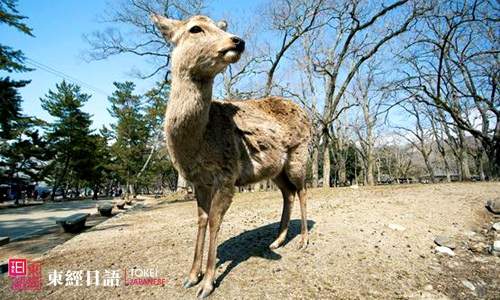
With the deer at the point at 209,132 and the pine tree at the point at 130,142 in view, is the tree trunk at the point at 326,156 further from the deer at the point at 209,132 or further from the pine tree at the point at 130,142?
the pine tree at the point at 130,142

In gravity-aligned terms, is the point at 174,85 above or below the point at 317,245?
above

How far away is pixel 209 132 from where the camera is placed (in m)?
3.51

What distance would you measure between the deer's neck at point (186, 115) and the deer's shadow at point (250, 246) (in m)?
1.95

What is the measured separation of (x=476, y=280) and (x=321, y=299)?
8.07 feet

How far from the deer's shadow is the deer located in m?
0.76

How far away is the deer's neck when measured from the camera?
3.12 meters

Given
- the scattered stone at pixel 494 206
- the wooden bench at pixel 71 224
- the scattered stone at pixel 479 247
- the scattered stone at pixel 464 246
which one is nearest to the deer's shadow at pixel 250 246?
the scattered stone at pixel 464 246

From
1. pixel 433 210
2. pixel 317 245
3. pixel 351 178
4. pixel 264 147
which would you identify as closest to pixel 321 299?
pixel 317 245

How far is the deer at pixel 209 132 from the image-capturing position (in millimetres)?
3062

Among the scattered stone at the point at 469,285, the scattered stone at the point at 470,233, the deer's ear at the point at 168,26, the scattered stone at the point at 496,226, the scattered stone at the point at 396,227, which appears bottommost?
the scattered stone at the point at 469,285

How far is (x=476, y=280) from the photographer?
3766mm

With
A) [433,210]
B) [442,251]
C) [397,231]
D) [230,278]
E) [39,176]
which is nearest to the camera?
[230,278]

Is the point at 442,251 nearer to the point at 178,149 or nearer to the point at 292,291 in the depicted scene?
the point at 292,291

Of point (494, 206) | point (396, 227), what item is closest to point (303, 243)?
point (396, 227)
